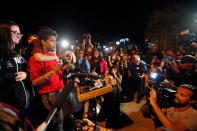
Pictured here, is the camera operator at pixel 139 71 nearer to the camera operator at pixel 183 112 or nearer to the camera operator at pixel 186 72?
the camera operator at pixel 186 72

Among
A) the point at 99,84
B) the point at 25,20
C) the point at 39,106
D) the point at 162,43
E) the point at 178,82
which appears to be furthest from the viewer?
the point at 162,43

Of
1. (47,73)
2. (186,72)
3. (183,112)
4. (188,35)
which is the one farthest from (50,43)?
(188,35)

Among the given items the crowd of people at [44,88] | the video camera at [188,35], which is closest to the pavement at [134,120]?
the crowd of people at [44,88]

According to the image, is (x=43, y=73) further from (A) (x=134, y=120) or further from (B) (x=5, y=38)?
(A) (x=134, y=120)

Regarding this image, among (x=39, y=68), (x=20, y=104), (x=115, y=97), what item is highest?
(x=39, y=68)

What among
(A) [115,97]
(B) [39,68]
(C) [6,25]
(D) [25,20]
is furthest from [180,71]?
(D) [25,20]

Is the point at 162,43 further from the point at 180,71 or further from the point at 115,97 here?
the point at 115,97

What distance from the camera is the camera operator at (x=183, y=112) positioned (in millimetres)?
1531

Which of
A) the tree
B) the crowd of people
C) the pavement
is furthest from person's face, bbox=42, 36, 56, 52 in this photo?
the tree

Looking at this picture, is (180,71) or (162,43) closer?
(180,71)

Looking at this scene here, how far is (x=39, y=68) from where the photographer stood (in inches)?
75.2

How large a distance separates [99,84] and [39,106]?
1.56 m

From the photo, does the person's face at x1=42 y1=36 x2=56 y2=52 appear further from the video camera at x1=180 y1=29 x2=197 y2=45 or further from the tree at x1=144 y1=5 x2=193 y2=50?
the tree at x1=144 y1=5 x2=193 y2=50

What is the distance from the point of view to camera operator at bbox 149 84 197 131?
1.53 meters
